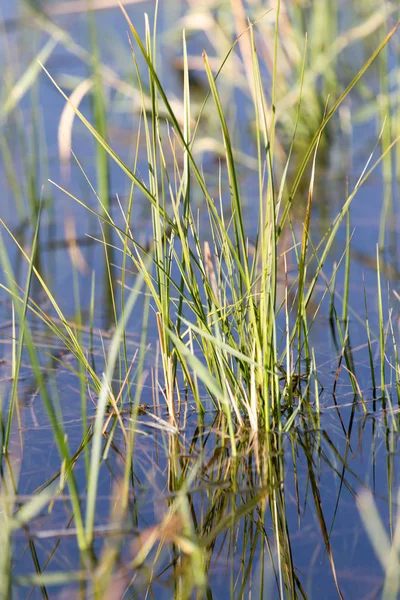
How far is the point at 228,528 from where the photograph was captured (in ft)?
3.29

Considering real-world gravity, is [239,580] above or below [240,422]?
below

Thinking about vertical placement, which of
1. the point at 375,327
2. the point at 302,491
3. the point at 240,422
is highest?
the point at 375,327

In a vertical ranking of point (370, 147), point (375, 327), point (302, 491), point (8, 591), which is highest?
point (370, 147)

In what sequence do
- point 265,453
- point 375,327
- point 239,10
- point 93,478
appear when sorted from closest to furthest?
point 93,478 → point 265,453 → point 375,327 → point 239,10

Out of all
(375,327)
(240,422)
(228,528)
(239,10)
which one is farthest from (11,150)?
(228,528)

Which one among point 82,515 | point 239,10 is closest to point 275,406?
point 82,515

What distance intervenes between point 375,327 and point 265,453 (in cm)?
52

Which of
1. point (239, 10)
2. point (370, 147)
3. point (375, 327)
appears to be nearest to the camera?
point (375, 327)

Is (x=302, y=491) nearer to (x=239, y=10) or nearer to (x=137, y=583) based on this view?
(x=137, y=583)

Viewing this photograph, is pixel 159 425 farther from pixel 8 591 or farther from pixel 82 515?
pixel 8 591

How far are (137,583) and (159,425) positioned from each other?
0.35m

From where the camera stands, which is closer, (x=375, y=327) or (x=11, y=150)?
(x=375, y=327)

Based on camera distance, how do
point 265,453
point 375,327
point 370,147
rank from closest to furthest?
point 265,453 → point 375,327 → point 370,147

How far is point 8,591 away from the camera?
2.95 feet
